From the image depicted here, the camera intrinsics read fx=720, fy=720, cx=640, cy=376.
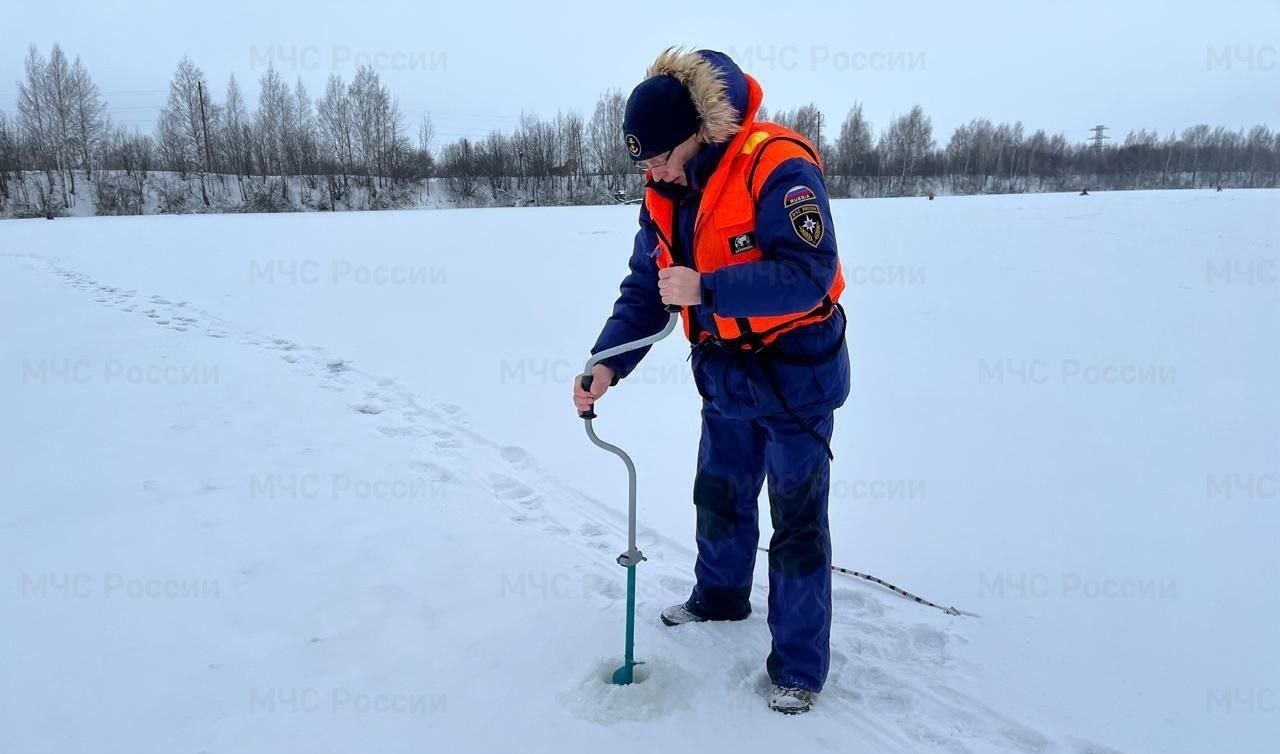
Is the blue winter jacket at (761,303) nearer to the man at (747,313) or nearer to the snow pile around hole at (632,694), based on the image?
Answer: the man at (747,313)

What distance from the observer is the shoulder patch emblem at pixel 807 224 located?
1.84 m

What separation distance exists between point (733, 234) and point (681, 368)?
412 centimetres

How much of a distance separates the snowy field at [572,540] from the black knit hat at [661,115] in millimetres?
1619

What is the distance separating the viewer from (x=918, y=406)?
4.91 m

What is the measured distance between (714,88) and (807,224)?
44 centimetres

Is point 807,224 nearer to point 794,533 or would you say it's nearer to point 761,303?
point 761,303

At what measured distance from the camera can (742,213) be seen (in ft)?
6.36

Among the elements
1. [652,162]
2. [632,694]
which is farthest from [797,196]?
[632,694]

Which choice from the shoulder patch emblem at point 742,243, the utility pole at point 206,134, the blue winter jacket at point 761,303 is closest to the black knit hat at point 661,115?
the blue winter jacket at point 761,303

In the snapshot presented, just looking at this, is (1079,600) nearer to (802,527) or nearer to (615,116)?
(802,527)

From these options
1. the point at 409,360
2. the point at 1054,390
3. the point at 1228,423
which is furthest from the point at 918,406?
the point at 409,360

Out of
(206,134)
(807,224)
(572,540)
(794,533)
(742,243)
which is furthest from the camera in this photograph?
(206,134)

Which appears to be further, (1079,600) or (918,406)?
(918,406)

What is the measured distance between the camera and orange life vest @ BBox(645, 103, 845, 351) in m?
1.92
